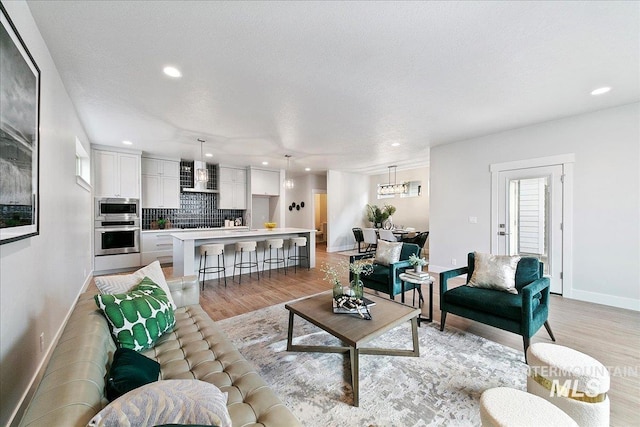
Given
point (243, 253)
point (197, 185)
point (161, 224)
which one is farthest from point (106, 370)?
point (197, 185)

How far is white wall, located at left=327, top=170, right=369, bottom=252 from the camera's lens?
862 centimetres

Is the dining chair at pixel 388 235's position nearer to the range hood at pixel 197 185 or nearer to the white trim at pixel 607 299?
the white trim at pixel 607 299

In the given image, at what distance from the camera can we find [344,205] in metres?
8.98

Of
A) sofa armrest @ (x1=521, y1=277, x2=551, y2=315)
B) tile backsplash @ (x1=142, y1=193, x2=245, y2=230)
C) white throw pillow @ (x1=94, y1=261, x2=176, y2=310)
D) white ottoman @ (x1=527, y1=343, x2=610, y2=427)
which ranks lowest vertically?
white ottoman @ (x1=527, y1=343, x2=610, y2=427)

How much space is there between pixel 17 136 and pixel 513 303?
388cm

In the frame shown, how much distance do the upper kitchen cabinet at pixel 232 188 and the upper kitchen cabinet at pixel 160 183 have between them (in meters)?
1.13

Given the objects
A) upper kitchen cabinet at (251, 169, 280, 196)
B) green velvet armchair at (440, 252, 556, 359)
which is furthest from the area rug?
upper kitchen cabinet at (251, 169, 280, 196)

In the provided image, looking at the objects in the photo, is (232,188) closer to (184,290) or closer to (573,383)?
(184,290)

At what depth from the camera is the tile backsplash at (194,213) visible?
22.1ft

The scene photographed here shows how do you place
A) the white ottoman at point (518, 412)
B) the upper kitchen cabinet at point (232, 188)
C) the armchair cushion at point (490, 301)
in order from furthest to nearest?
the upper kitchen cabinet at point (232, 188) → the armchair cushion at point (490, 301) → the white ottoman at point (518, 412)

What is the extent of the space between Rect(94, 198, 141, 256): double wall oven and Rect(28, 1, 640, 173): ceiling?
6.14ft

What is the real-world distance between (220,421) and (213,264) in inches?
182

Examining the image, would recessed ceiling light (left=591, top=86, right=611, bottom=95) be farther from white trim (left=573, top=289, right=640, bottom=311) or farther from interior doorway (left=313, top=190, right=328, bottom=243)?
interior doorway (left=313, top=190, right=328, bottom=243)

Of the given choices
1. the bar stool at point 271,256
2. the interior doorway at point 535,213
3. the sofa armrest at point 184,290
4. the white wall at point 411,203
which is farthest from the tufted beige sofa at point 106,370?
the white wall at point 411,203
